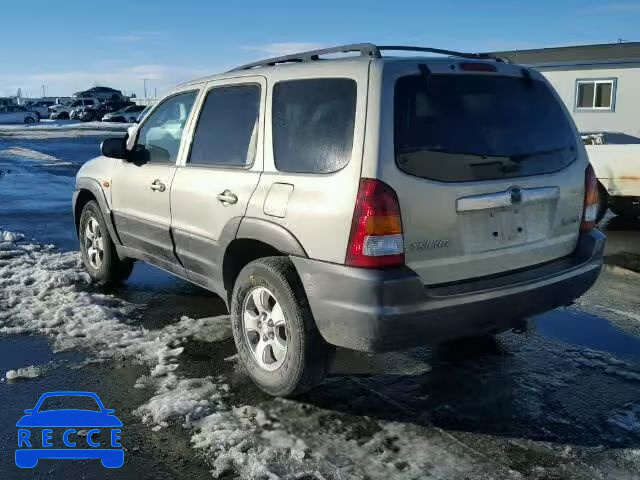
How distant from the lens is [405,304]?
3.11 m

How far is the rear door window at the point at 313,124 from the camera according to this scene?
3.28 metres

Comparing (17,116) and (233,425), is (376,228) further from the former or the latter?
(17,116)

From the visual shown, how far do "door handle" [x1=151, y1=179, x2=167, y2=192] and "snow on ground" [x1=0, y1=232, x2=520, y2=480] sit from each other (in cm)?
108

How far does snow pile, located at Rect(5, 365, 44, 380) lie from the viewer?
13.3 feet

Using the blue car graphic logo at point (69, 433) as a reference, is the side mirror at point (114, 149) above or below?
above

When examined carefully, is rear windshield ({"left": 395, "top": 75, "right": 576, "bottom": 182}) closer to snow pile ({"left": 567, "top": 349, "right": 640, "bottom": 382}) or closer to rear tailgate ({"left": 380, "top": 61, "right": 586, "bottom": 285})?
rear tailgate ({"left": 380, "top": 61, "right": 586, "bottom": 285})

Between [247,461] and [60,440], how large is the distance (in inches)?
41.0

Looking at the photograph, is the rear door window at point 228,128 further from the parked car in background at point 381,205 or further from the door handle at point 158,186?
the door handle at point 158,186

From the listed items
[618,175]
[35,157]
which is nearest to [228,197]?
[618,175]

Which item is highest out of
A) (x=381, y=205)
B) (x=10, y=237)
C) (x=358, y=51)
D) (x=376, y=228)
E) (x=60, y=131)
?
(x=358, y=51)

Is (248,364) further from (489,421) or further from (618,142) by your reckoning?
(618,142)

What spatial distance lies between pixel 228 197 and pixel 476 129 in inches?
60.4

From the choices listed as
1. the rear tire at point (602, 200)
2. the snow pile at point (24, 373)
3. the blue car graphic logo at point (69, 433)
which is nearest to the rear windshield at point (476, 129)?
the blue car graphic logo at point (69, 433)

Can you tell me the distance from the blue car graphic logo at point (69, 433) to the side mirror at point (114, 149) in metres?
2.09
